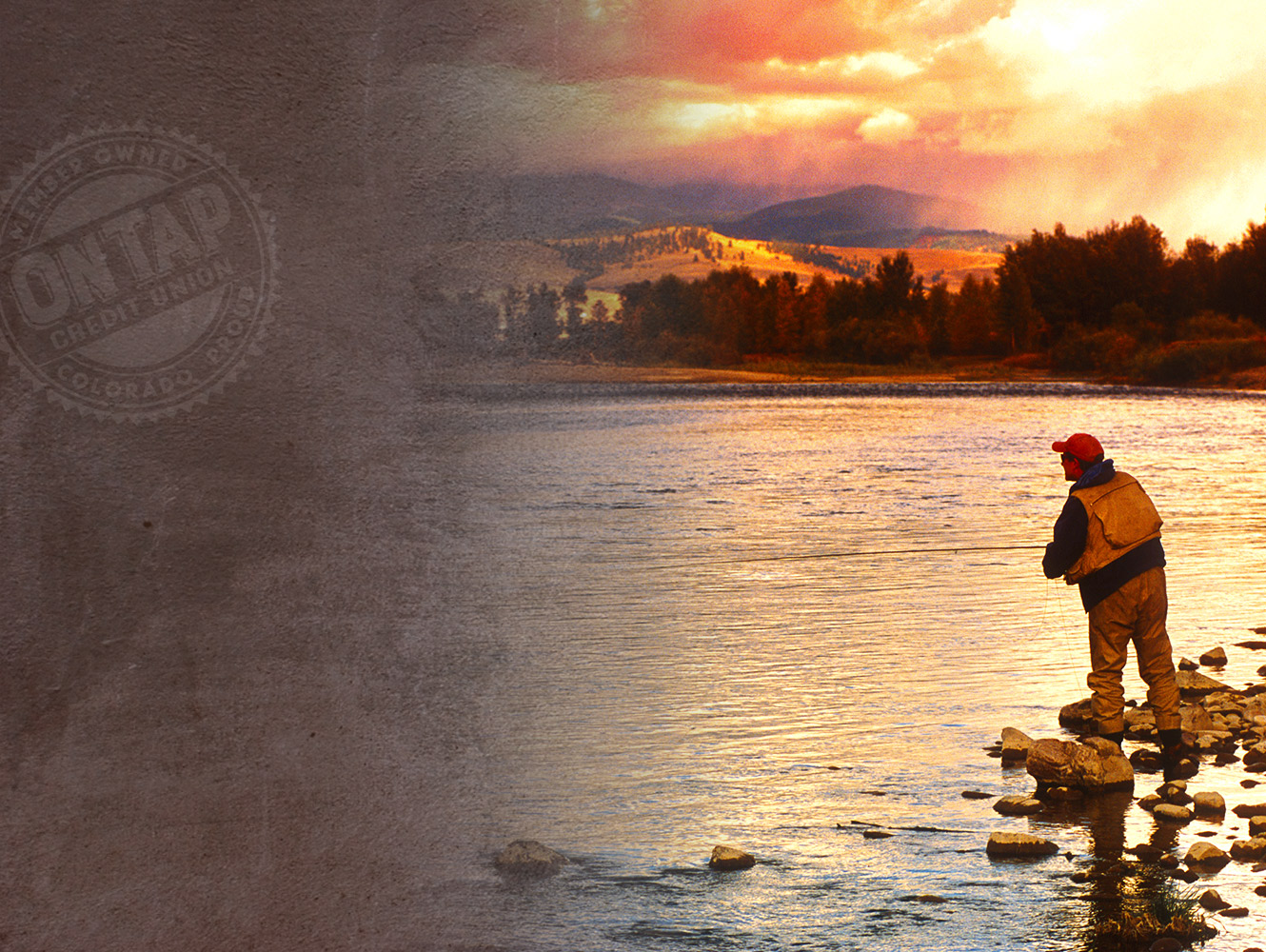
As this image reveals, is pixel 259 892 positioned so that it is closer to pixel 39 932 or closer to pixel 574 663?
pixel 39 932

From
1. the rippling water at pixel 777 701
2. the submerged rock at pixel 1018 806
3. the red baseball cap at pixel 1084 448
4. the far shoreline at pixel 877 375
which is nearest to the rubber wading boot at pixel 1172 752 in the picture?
the rippling water at pixel 777 701

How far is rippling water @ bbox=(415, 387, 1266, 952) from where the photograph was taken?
440 cm

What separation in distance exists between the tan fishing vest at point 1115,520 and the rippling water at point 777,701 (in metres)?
1.18

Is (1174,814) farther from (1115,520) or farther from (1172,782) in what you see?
(1115,520)

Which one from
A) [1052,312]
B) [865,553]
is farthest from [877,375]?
[865,553]

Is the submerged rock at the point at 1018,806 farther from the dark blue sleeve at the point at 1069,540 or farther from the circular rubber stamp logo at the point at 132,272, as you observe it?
the circular rubber stamp logo at the point at 132,272

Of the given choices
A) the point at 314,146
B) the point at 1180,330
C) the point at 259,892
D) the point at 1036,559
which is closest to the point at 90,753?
the point at 259,892

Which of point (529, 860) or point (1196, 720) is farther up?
point (1196, 720)

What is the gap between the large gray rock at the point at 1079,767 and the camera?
215 inches

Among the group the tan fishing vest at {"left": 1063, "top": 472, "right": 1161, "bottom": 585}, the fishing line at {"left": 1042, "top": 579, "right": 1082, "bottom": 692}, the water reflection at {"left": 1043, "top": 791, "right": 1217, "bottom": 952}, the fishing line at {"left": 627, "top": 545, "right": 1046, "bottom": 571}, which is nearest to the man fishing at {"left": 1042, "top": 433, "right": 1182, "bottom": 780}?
the tan fishing vest at {"left": 1063, "top": 472, "right": 1161, "bottom": 585}

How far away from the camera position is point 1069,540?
574 cm

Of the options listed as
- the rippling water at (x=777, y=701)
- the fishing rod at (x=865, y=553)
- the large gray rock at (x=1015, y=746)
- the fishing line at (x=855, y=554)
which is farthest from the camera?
the fishing rod at (x=865, y=553)

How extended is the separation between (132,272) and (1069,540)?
5.59 m

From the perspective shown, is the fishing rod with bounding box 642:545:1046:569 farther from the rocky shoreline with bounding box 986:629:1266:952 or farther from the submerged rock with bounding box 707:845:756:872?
the submerged rock with bounding box 707:845:756:872
